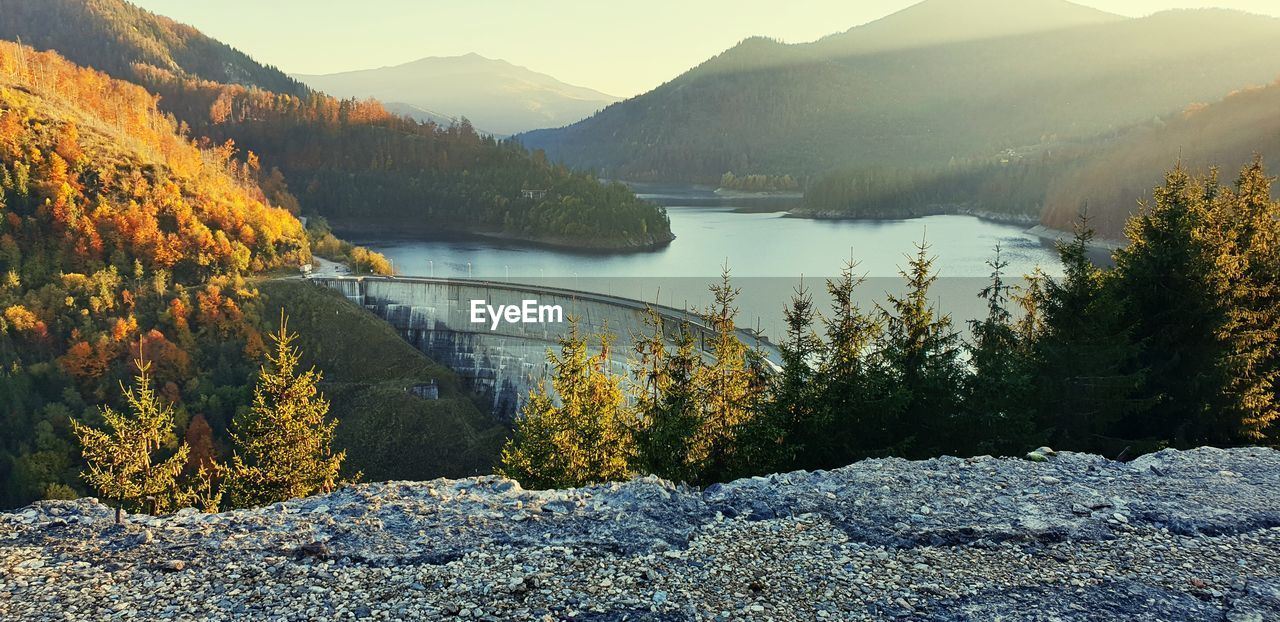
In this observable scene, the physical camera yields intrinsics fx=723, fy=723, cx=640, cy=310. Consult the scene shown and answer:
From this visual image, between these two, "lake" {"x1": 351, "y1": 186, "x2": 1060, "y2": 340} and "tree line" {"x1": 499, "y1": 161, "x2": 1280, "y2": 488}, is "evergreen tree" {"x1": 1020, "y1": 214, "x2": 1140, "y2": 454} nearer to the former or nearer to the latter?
"tree line" {"x1": 499, "y1": 161, "x2": 1280, "y2": 488}

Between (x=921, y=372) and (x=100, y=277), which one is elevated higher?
(x=921, y=372)

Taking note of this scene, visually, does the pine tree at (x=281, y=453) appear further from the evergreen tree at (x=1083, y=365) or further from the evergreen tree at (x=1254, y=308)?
the evergreen tree at (x=1254, y=308)

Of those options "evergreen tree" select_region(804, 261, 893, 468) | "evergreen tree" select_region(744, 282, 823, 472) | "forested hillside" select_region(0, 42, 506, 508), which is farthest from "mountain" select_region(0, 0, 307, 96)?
"evergreen tree" select_region(804, 261, 893, 468)

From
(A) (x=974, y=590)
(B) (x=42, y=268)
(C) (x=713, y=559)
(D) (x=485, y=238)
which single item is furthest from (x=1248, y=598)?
(D) (x=485, y=238)

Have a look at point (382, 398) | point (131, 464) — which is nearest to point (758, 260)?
point (382, 398)

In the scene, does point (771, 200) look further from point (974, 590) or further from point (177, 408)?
point (974, 590)

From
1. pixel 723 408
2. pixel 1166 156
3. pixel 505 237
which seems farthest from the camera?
pixel 1166 156

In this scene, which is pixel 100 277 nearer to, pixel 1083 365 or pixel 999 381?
pixel 999 381

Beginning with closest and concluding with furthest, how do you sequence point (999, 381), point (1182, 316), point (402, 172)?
point (999, 381) → point (1182, 316) → point (402, 172)
